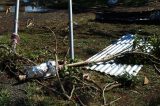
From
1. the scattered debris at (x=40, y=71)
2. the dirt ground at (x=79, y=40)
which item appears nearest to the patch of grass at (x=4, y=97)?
the dirt ground at (x=79, y=40)

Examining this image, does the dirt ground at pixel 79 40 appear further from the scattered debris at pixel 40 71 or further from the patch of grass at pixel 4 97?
the scattered debris at pixel 40 71

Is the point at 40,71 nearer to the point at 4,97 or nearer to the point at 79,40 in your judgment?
the point at 4,97

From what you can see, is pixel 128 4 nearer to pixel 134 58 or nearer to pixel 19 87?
pixel 134 58

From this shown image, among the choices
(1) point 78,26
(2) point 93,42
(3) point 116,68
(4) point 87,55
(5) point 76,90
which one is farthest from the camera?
(1) point 78,26

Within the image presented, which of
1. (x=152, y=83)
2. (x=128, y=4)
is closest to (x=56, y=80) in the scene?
(x=152, y=83)

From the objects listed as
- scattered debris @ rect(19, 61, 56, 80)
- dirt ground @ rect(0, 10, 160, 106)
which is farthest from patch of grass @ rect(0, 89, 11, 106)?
scattered debris @ rect(19, 61, 56, 80)

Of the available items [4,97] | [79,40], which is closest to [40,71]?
[4,97]

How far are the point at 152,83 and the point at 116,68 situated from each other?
817 millimetres

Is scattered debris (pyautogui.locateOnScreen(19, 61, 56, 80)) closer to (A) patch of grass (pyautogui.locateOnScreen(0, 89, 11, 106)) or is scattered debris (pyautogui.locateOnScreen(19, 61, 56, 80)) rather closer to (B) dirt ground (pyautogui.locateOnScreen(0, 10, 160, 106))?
(B) dirt ground (pyautogui.locateOnScreen(0, 10, 160, 106))

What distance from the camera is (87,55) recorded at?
8898 mm

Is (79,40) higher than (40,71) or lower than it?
lower

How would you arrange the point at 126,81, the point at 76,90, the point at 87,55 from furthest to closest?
the point at 87,55, the point at 126,81, the point at 76,90

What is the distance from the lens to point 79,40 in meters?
10.3

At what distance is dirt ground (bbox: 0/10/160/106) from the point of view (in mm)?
6461
